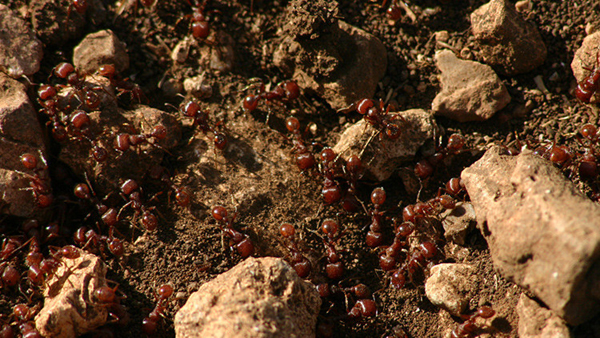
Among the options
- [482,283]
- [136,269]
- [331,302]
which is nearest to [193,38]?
[136,269]

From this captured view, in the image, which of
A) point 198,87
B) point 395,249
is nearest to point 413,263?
point 395,249

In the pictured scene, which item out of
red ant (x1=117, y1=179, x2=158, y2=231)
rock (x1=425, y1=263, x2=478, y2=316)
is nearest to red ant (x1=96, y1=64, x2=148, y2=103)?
red ant (x1=117, y1=179, x2=158, y2=231)

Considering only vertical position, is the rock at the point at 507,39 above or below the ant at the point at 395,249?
above

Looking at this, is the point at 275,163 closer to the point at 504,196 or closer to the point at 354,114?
the point at 354,114

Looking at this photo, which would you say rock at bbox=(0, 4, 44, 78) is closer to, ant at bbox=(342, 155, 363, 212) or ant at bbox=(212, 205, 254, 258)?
ant at bbox=(212, 205, 254, 258)

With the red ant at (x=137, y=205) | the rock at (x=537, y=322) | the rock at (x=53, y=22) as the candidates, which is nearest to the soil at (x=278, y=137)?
the rock at (x=53, y=22)

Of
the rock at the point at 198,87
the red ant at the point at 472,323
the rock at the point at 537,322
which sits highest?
the rock at the point at 198,87

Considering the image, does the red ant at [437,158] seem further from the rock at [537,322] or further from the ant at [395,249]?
the rock at [537,322]

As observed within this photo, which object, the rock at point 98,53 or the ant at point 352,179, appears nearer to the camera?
the ant at point 352,179
